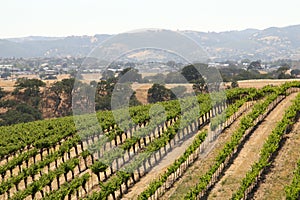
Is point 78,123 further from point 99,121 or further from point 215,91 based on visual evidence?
point 215,91

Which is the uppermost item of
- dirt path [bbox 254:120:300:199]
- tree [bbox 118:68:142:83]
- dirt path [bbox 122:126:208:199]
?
tree [bbox 118:68:142:83]

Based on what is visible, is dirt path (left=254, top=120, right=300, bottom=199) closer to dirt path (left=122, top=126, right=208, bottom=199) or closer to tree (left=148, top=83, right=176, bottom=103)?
dirt path (left=122, top=126, right=208, bottom=199)

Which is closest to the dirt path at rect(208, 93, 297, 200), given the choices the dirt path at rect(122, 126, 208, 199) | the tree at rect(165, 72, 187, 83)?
the dirt path at rect(122, 126, 208, 199)

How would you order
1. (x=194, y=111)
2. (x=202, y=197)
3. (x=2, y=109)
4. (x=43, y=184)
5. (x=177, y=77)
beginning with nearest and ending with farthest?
(x=202, y=197), (x=43, y=184), (x=177, y=77), (x=194, y=111), (x=2, y=109)

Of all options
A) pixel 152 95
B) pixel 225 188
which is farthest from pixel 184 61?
pixel 152 95

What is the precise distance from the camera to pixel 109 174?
32500 mm

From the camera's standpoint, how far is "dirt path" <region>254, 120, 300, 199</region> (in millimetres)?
26000

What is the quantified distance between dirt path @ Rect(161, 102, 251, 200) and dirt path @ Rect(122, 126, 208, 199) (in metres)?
1.97

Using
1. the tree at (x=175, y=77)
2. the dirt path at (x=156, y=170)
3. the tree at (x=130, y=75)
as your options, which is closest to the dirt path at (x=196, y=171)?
the dirt path at (x=156, y=170)

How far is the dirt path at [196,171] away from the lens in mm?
27764

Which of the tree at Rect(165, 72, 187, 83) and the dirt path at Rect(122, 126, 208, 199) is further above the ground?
the tree at Rect(165, 72, 187, 83)

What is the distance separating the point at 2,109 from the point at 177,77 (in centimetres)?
5890

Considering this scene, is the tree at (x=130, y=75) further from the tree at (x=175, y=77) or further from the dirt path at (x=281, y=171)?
the dirt path at (x=281, y=171)

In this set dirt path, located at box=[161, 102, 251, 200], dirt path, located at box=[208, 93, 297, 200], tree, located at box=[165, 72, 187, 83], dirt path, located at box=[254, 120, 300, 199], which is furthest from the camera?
tree, located at box=[165, 72, 187, 83]
